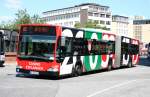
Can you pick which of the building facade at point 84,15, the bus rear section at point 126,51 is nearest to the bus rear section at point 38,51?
the bus rear section at point 126,51

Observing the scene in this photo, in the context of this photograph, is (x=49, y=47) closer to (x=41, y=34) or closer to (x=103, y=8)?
(x=41, y=34)

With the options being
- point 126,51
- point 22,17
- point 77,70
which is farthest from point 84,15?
point 77,70

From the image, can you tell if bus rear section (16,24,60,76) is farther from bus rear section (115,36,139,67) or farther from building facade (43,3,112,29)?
building facade (43,3,112,29)

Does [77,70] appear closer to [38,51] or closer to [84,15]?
[38,51]

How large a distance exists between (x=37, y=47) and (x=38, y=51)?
21 cm

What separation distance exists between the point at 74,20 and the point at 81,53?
492 ft

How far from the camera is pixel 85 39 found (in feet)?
85.8

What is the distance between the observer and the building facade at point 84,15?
166375 millimetres

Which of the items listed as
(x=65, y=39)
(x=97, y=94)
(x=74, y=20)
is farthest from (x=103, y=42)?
(x=74, y=20)

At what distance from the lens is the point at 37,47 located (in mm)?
22203

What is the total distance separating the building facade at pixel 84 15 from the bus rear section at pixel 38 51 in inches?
5361

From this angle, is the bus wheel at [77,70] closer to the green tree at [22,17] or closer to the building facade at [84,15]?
the green tree at [22,17]

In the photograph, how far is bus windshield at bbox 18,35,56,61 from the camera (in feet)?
72.0

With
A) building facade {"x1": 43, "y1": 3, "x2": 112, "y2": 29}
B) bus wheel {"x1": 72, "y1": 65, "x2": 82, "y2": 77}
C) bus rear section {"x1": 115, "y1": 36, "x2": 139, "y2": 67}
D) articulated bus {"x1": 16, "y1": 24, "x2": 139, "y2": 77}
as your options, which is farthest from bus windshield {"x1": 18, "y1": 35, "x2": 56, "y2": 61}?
building facade {"x1": 43, "y1": 3, "x2": 112, "y2": 29}
